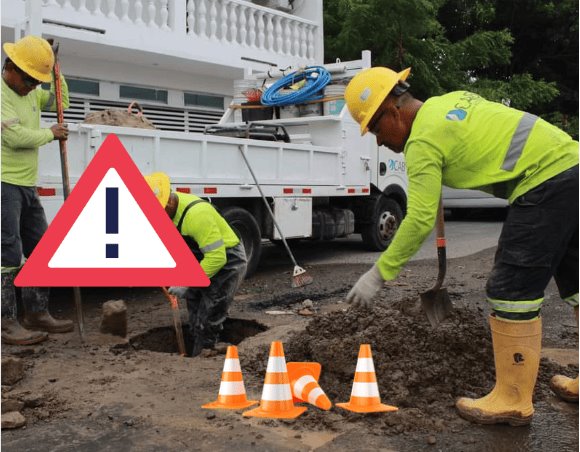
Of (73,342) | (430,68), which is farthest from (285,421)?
(430,68)

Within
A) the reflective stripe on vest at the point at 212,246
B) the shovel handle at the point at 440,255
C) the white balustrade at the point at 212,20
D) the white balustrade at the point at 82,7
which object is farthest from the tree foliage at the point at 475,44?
the shovel handle at the point at 440,255

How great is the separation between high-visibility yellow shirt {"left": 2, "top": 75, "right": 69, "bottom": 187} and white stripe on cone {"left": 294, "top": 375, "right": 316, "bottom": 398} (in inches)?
118

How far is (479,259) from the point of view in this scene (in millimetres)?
10312

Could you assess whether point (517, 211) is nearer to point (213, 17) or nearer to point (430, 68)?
point (213, 17)

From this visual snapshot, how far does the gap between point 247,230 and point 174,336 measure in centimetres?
251

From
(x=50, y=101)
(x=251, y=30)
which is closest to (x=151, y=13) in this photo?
(x=251, y=30)


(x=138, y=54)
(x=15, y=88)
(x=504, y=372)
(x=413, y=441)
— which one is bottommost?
(x=413, y=441)

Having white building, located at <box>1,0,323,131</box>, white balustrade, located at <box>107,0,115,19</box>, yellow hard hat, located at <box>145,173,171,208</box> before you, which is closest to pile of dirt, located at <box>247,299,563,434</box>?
yellow hard hat, located at <box>145,173,171,208</box>

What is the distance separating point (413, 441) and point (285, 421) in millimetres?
687

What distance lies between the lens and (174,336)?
6363 mm

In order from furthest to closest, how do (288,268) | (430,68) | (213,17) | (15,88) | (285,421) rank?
(430,68) < (213,17) < (288,268) < (15,88) < (285,421)

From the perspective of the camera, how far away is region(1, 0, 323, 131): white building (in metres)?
11.4

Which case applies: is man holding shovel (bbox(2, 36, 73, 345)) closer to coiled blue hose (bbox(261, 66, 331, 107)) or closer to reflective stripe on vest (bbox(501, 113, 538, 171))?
reflective stripe on vest (bbox(501, 113, 538, 171))

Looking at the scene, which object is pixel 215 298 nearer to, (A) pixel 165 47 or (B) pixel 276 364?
(B) pixel 276 364
